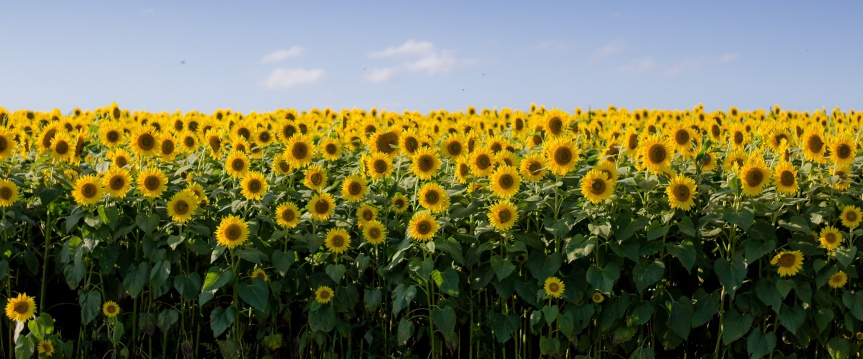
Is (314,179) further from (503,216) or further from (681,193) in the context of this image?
(681,193)

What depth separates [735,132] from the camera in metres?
6.61

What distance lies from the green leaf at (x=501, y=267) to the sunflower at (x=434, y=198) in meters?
0.39

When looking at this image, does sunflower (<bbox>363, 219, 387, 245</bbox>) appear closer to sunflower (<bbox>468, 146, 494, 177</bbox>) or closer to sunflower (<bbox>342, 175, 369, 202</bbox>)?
sunflower (<bbox>342, 175, 369, 202</bbox>)

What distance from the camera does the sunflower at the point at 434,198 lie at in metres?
5.23

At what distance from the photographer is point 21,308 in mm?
5688

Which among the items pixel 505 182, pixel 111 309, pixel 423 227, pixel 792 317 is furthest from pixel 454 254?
pixel 111 309

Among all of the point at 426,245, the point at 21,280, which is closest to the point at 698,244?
the point at 426,245

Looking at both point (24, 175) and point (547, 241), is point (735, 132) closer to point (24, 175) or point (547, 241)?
point (547, 241)

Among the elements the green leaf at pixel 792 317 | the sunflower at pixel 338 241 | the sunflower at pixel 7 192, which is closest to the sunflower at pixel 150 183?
the sunflower at pixel 7 192

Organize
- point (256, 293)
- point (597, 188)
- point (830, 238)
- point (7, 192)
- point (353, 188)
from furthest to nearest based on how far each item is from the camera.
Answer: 1. point (7, 192)
2. point (353, 188)
3. point (256, 293)
4. point (830, 238)
5. point (597, 188)

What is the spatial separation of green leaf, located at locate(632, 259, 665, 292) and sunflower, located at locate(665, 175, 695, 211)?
0.33m

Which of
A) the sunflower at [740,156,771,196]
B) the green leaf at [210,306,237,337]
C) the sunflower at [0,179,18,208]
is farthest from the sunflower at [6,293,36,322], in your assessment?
the sunflower at [740,156,771,196]

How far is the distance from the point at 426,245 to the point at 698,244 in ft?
4.89

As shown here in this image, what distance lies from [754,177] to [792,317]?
799 millimetres
